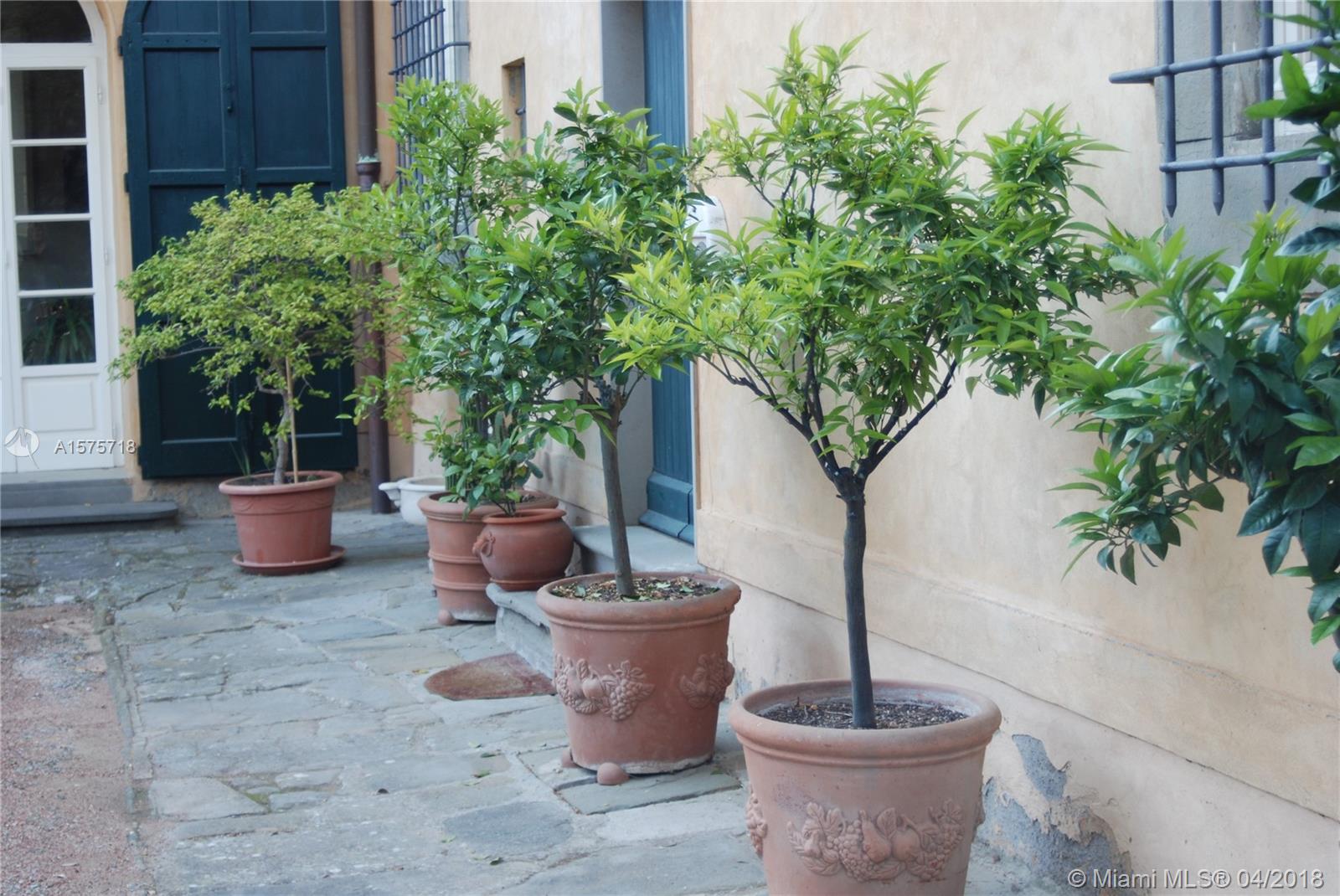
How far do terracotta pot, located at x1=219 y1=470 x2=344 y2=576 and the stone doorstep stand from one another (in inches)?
71.9

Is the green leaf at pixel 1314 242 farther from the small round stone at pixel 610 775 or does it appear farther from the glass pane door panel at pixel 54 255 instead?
the glass pane door panel at pixel 54 255

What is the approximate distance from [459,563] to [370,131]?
4.39m

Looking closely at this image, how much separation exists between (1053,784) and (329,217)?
543 centimetres

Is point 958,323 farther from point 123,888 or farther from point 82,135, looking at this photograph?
point 82,135

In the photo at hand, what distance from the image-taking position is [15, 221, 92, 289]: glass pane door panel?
9602mm

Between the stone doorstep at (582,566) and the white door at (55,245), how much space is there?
16.1 feet

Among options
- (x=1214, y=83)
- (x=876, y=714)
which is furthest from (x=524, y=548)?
(x=1214, y=83)

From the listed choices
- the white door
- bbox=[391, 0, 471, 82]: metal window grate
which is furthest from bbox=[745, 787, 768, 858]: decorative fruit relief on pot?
the white door

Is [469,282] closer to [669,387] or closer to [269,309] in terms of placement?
[669,387]

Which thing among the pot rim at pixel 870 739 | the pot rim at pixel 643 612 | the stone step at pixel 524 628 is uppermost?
the pot rim at pixel 643 612

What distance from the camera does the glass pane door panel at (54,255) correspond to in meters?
9.60

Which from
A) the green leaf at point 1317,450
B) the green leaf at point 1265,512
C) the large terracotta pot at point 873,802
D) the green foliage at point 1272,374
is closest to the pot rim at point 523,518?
the large terracotta pot at point 873,802

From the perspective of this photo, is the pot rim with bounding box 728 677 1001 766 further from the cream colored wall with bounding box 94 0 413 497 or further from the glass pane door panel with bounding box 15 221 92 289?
the glass pane door panel with bounding box 15 221 92 289

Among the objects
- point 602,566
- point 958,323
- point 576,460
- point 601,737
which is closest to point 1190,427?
point 958,323
